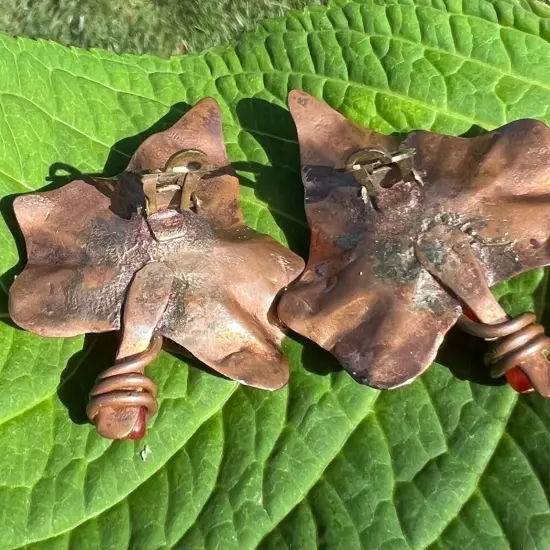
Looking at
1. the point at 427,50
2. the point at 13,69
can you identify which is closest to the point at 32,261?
the point at 13,69

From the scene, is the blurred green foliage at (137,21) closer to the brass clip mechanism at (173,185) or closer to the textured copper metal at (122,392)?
the brass clip mechanism at (173,185)

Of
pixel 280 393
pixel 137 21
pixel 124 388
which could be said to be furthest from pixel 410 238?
pixel 137 21

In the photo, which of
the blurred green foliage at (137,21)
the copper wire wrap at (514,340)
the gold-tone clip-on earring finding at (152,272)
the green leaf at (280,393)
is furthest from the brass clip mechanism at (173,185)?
the blurred green foliage at (137,21)

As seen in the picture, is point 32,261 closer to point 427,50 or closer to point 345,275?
point 345,275

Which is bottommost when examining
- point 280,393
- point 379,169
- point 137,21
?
point 280,393

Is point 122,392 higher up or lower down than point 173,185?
lower down

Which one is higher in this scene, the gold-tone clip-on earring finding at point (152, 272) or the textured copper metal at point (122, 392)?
the gold-tone clip-on earring finding at point (152, 272)

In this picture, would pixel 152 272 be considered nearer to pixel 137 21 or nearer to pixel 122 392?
pixel 122 392
